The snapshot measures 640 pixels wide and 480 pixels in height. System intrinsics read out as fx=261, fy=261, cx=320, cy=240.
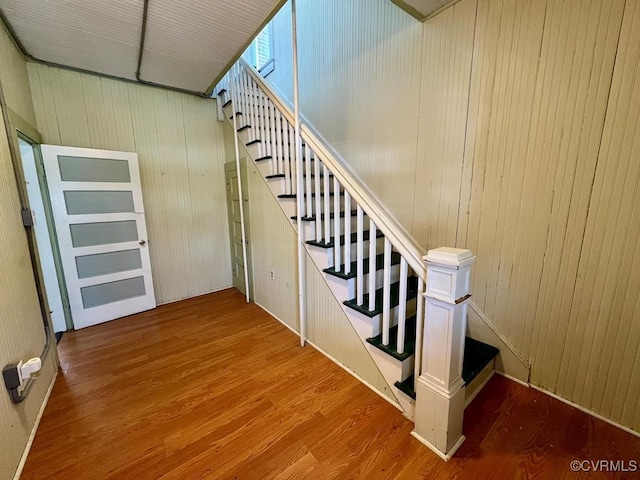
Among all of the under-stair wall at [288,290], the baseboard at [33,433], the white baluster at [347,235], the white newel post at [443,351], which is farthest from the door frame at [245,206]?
the white newel post at [443,351]

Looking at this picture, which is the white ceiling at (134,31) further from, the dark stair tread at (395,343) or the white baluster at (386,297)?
the dark stair tread at (395,343)

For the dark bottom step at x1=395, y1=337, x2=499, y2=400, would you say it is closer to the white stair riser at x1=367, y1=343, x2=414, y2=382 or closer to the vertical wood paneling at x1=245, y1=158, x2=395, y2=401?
the white stair riser at x1=367, y1=343, x2=414, y2=382

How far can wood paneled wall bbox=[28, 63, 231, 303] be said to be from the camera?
2648mm

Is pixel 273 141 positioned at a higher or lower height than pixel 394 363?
higher

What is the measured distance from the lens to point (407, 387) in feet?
5.14

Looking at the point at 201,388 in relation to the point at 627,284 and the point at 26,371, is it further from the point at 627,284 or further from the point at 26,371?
the point at 627,284

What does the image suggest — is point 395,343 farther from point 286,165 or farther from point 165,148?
point 165,148

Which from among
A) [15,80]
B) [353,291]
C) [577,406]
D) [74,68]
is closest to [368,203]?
[353,291]

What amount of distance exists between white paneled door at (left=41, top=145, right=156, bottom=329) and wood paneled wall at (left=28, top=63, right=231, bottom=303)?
0.67ft

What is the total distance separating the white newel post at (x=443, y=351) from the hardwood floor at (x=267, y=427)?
0.12m

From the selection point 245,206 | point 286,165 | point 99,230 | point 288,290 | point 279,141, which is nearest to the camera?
point 286,165

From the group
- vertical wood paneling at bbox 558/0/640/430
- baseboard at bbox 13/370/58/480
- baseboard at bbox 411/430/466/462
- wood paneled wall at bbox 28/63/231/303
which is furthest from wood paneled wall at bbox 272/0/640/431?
baseboard at bbox 13/370/58/480

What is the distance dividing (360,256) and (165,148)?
2912mm

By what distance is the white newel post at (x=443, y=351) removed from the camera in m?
1.24
